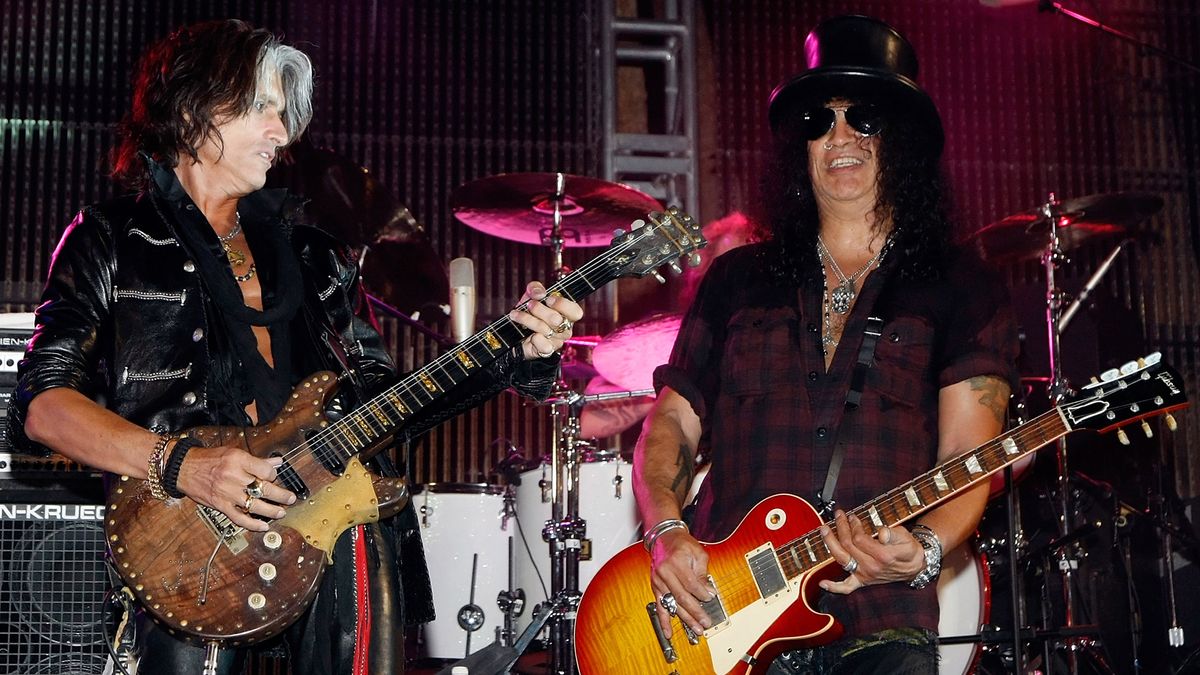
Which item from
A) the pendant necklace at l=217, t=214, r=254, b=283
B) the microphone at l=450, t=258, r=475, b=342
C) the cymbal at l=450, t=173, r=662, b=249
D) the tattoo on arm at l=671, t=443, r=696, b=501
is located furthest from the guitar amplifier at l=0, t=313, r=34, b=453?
the cymbal at l=450, t=173, r=662, b=249

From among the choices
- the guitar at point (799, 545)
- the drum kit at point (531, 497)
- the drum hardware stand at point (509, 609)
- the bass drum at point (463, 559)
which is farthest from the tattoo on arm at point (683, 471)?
the bass drum at point (463, 559)

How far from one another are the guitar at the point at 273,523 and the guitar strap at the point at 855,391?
38.3 inches

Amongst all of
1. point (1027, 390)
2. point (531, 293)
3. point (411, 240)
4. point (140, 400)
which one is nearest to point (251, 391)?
point (140, 400)

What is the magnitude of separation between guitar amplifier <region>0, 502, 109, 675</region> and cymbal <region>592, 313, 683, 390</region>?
2.65 meters

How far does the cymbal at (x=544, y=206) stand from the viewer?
6.09 meters

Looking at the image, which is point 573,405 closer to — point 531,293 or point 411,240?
point 411,240

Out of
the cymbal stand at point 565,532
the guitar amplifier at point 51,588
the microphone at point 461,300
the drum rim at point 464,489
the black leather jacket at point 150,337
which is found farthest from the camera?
the drum rim at point 464,489

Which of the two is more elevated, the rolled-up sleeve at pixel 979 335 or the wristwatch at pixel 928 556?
the rolled-up sleeve at pixel 979 335

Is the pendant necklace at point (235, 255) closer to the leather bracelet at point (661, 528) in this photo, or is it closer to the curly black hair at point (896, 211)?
the leather bracelet at point (661, 528)

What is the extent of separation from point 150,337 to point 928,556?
77.9 inches

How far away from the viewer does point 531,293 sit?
324 cm

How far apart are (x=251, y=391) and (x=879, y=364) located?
161 centimetres

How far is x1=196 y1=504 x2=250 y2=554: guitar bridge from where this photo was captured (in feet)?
9.75

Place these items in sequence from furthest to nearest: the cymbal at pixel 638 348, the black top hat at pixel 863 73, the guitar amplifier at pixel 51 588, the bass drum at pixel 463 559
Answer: the bass drum at pixel 463 559 < the cymbal at pixel 638 348 < the guitar amplifier at pixel 51 588 < the black top hat at pixel 863 73
